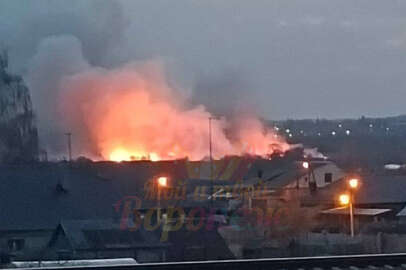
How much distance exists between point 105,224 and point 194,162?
28.1ft

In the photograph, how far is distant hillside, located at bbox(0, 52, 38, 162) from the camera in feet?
62.4

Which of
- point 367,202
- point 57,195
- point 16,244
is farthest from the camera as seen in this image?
point 367,202

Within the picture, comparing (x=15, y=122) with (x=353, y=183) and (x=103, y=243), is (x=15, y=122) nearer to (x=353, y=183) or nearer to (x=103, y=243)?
(x=353, y=183)

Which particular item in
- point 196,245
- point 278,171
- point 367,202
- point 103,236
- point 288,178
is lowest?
point 196,245

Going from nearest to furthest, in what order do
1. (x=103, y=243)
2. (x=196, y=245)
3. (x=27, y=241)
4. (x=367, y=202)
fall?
(x=103, y=243), (x=196, y=245), (x=27, y=241), (x=367, y=202)

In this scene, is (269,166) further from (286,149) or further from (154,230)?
(154,230)

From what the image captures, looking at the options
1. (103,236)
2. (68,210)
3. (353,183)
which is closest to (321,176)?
(353,183)

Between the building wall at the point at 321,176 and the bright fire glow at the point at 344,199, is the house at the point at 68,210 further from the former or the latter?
the building wall at the point at 321,176

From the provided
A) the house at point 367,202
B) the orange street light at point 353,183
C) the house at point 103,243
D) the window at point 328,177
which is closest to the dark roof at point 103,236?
the house at point 103,243

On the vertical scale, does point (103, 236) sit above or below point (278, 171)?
below

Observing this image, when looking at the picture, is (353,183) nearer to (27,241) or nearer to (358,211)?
(358,211)

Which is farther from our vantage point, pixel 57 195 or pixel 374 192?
pixel 374 192

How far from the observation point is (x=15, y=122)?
19984 millimetres

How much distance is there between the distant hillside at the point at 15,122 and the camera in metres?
19.0
